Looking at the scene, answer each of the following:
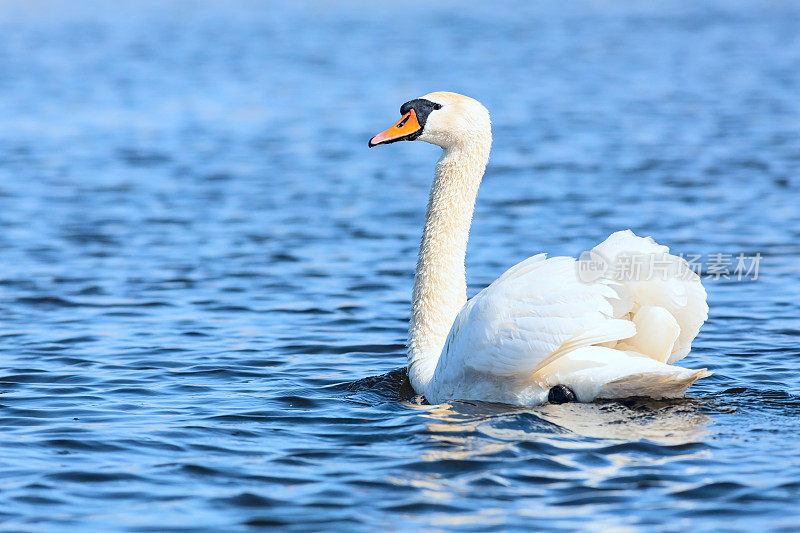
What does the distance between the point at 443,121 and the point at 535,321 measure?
2265 millimetres

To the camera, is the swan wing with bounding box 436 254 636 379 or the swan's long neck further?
the swan's long neck

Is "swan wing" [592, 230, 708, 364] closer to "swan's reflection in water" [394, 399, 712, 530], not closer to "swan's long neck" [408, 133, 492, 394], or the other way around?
"swan's reflection in water" [394, 399, 712, 530]

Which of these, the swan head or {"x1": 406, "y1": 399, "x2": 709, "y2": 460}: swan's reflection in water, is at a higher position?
the swan head

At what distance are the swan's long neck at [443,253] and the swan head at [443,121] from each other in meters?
0.08

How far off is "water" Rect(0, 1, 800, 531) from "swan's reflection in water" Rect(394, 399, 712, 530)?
24mm

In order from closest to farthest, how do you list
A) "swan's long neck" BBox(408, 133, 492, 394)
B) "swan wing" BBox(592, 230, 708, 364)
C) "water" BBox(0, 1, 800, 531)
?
"water" BBox(0, 1, 800, 531) → "swan wing" BBox(592, 230, 708, 364) → "swan's long neck" BBox(408, 133, 492, 394)

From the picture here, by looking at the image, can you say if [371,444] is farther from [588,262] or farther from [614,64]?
[614,64]

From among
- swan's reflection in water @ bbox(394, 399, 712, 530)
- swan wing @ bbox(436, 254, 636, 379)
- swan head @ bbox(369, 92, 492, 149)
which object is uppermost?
swan head @ bbox(369, 92, 492, 149)

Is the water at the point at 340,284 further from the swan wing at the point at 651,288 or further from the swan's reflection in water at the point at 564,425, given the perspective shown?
the swan wing at the point at 651,288

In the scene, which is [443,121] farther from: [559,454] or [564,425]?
[559,454]

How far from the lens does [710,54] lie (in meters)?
36.9

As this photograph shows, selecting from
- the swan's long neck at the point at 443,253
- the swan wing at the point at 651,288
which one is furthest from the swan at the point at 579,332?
the swan's long neck at the point at 443,253

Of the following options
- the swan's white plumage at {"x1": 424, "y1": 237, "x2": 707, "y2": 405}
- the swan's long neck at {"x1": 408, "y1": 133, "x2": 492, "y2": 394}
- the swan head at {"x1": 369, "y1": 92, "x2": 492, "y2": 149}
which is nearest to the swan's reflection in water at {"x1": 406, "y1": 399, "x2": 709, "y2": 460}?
the swan's white plumage at {"x1": 424, "y1": 237, "x2": 707, "y2": 405}

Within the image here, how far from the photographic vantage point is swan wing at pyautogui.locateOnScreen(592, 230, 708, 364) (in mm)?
7879
